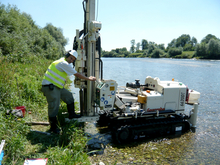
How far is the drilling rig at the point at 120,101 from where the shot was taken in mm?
5262

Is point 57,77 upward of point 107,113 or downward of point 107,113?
upward

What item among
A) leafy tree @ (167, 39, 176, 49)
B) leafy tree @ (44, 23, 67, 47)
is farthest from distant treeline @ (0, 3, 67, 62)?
leafy tree @ (167, 39, 176, 49)

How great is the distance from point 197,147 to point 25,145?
4.71 m

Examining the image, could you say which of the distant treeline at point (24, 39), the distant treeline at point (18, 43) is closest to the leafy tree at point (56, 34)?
the distant treeline at point (24, 39)

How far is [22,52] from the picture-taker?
40.8ft

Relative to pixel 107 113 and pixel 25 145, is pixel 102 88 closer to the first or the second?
pixel 107 113

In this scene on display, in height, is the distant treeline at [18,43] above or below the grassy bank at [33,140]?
above

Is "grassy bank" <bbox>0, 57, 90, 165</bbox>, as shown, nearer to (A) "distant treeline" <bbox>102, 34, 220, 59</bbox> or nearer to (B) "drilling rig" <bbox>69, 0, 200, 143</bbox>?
(B) "drilling rig" <bbox>69, 0, 200, 143</bbox>

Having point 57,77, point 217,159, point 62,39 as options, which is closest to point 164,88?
point 217,159

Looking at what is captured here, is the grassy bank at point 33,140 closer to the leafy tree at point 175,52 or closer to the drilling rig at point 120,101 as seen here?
the drilling rig at point 120,101

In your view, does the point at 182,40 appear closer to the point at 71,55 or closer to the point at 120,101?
the point at 120,101

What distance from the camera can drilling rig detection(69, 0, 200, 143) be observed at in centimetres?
526

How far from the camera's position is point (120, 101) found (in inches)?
221

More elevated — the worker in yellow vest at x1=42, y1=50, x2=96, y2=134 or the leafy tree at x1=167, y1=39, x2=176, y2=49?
the leafy tree at x1=167, y1=39, x2=176, y2=49
